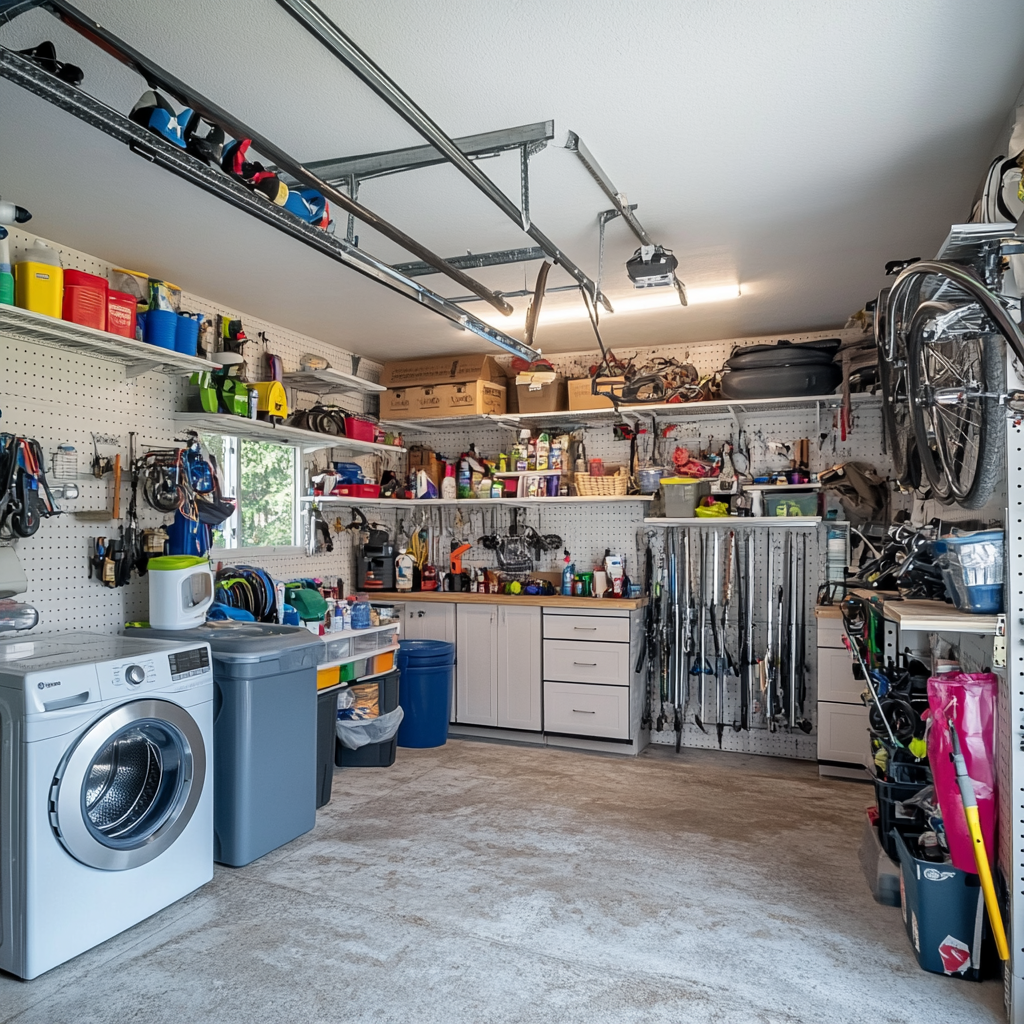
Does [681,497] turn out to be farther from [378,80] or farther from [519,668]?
[378,80]

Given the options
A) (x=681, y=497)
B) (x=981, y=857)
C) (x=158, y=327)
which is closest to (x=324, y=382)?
(x=158, y=327)

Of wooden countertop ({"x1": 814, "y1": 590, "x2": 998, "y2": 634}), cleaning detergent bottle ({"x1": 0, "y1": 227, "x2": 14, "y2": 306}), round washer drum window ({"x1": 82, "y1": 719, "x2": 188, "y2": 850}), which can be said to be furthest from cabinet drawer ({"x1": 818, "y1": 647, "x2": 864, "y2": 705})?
cleaning detergent bottle ({"x1": 0, "y1": 227, "x2": 14, "y2": 306})

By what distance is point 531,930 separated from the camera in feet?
8.68

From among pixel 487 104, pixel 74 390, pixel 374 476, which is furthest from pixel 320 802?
pixel 487 104

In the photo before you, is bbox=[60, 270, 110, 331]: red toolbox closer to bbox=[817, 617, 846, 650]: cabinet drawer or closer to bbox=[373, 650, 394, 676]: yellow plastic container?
bbox=[373, 650, 394, 676]: yellow plastic container

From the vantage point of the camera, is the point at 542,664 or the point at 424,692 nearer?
the point at 424,692

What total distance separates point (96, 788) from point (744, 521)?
3.63 meters

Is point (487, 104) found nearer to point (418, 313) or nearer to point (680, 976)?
point (418, 313)

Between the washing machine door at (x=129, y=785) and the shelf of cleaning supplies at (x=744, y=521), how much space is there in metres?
3.07

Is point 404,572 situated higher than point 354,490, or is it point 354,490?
point 354,490

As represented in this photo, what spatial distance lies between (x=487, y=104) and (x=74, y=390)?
2.31 m

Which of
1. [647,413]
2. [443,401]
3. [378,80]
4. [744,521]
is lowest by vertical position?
[744,521]

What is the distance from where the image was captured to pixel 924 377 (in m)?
2.32

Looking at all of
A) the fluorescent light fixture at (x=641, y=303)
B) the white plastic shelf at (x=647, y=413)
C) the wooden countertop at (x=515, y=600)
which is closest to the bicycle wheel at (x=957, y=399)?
the fluorescent light fixture at (x=641, y=303)
